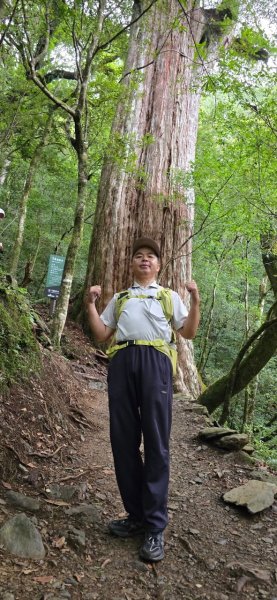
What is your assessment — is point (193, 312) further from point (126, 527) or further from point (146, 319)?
point (126, 527)

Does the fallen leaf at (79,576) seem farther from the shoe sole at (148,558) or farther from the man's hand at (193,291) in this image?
the man's hand at (193,291)

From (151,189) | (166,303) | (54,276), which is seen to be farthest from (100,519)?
(151,189)

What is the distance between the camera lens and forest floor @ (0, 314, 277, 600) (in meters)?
2.22

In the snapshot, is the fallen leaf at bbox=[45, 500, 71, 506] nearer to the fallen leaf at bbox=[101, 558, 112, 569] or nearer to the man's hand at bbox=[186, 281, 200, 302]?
the fallen leaf at bbox=[101, 558, 112, 569]

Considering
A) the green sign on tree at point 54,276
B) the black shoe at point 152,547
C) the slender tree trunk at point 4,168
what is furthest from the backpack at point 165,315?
the slender tree trunk at point 4,168

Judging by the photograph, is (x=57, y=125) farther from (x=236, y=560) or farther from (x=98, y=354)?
(x=236, y=560)

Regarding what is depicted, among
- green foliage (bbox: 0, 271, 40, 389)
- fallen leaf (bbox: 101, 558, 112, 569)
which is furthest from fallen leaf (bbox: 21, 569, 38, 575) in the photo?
green foliage (bbox: 0, 271, 40, 389)

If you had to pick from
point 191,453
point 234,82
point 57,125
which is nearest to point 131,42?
point 57,125

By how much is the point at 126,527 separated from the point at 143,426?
2.30 feet

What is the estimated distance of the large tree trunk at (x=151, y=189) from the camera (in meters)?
8.91

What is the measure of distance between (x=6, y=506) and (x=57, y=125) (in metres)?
11.5

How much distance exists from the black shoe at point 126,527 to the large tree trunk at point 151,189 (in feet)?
18.5

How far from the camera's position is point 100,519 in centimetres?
290

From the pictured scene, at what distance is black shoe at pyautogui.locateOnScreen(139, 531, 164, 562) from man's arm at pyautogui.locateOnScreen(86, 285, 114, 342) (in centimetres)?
123
